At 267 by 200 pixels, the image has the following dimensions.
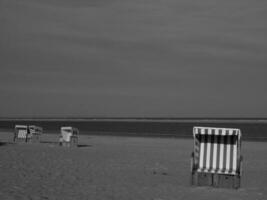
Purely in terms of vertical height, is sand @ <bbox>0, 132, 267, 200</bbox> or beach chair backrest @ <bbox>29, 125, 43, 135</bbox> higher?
beach chair backrest @ <bbox>29, 125, 43, 135</bbox>

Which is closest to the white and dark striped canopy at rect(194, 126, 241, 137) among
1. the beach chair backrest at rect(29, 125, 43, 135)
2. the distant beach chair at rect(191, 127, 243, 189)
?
the distant beach chair at rect(191, 127, 243, 189)

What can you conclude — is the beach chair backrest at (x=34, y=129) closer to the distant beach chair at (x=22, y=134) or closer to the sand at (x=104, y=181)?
the distant beach chair at (x=22, y=134)

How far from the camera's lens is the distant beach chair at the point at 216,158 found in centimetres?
996

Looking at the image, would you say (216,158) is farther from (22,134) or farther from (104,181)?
(22,134)

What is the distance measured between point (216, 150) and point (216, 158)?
0.57 feet

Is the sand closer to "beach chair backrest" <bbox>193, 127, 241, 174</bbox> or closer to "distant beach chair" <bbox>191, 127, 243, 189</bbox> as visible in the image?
"distant beach chair" <bbox>191, 127, 243, 189</bbox>

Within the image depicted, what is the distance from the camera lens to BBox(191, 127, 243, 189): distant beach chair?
392 inches

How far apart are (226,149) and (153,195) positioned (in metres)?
2.20

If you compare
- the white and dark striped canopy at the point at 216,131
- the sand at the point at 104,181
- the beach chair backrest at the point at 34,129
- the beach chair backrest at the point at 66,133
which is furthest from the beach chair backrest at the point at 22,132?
the white and dark striped canopy at the point at 216,131

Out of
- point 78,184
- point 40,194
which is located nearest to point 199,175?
point 78,184

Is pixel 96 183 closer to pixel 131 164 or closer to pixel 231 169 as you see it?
pixel 231 169

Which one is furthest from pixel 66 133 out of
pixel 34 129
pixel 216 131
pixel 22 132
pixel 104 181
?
pixel 216 131

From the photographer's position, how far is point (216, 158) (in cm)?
1005

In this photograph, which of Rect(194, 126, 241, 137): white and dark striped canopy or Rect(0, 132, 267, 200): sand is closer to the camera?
Rect(0, 132, 267, 200): sand
